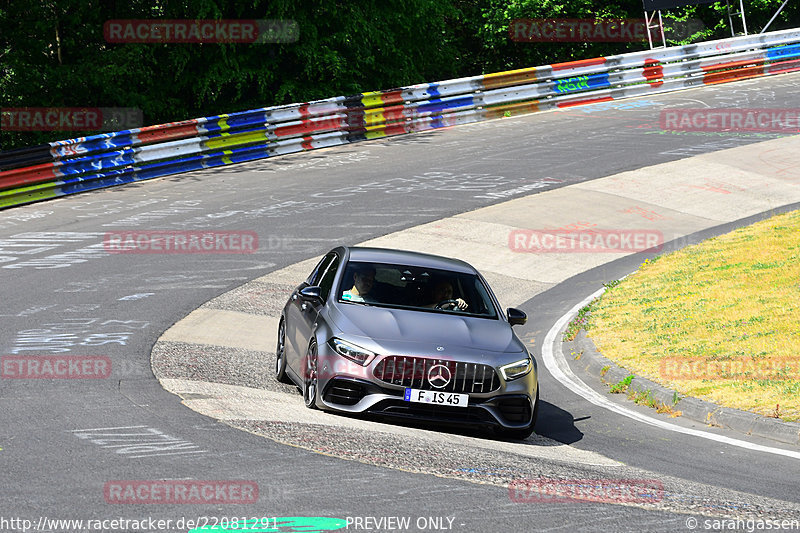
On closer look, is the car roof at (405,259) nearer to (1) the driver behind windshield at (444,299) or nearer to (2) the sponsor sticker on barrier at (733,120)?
(1) the driver behind windshield at (444,299)

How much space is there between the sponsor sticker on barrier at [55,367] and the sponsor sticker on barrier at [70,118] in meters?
17.5

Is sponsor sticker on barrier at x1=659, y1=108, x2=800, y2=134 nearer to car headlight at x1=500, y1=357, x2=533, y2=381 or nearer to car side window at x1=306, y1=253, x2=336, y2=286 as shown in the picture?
car side window at x1=306, y1=253, x2=336, y2=286

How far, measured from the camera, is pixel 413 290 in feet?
32.8

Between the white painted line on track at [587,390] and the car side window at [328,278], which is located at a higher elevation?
the car side window at [328,278]

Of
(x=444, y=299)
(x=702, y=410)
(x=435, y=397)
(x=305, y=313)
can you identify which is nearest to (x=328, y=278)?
(x=305, y=313)

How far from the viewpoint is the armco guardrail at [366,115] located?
2101 centimetres

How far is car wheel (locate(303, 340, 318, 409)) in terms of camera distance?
29.9 ft

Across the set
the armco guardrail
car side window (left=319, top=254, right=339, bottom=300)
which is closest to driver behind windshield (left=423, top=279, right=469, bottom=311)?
car side window (left=319, top=254, right=339, bottom=300)

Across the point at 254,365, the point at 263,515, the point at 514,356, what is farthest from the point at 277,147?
the point at 263,515

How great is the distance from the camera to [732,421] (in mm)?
9336

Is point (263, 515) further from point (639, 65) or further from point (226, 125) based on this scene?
point (639, 65)

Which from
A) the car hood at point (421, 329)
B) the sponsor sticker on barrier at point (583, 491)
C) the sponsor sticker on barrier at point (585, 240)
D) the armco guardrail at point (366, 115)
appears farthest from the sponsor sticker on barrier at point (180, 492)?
the armco guardrail at point (366, 115)

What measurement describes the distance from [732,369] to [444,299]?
10.4 feet

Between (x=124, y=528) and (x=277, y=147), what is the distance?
1994 cm
